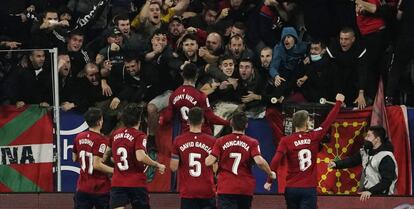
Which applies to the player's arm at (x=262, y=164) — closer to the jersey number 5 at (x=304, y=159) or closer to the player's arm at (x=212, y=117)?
the jersey number 5 at (x=304, y=159)

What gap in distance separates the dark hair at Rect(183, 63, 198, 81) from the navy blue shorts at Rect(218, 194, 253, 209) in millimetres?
2800

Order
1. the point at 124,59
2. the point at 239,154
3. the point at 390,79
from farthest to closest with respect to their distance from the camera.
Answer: the point at 124,59 < the point at 390,79 < the point at 239,154

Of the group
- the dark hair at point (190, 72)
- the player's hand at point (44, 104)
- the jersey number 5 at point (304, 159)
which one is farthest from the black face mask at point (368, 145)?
the player's hand at point (44, 104)

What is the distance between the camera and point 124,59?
20578 mm

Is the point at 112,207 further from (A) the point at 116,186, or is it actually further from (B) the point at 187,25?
(B) the point at 187,25

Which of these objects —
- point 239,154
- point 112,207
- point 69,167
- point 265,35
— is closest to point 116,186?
point 112,207

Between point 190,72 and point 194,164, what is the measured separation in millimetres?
2505

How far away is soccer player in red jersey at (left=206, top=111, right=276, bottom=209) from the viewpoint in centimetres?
1633

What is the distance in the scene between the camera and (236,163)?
1645cm

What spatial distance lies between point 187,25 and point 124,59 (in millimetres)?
1586

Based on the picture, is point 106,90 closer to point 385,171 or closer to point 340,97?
point 340,97

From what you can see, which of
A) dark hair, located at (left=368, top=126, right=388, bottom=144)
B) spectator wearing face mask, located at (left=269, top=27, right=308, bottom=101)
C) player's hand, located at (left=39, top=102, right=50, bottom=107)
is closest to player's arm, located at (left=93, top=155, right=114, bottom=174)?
player's hand, located at (left=39, top=102, right=50, bottom=107)

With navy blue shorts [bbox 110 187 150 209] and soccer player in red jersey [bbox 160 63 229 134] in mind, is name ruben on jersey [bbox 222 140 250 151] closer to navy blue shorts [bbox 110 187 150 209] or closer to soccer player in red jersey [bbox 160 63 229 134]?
navy blue shorts [bbox 110 187 150 209]

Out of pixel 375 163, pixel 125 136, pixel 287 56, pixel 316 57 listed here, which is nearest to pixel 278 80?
pixel 287 56
